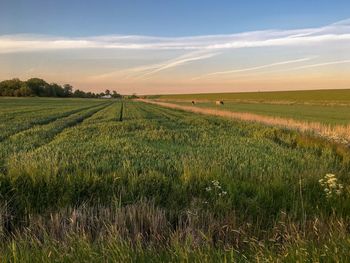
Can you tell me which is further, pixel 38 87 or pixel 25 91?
pixel 38 87

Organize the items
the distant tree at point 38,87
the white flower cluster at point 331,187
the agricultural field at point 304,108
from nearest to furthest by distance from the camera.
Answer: the white flower cluster at point 331,187 → the agricultural field at point 304,108 → the distant tree at point 38,87

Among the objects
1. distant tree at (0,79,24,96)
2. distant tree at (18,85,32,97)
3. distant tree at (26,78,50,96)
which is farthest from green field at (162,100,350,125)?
distant tree at (26,78,50,96)

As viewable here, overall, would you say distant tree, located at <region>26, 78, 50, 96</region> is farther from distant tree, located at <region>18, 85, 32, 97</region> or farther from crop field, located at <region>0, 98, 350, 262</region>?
crop field, located at <region>0, 98, 350, 262</region>

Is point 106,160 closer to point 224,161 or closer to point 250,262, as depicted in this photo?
point 224,161

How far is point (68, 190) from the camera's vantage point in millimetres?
7992

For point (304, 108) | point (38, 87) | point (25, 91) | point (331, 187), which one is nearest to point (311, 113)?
point (304, 108)

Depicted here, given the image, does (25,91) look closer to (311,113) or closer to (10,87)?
(10,87)

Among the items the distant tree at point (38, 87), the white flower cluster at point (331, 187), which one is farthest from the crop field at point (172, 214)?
the distant tree at point (38, 87)

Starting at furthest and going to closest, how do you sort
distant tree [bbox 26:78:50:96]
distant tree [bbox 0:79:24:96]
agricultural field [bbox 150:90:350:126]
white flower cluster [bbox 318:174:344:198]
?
1. distant tree [bbox 26:78:50:96]
2. distant tree [bbox 0:79:24:96]
3. agricultural field [bbox 150:90:350:126]
4. white flower cluster [bbox 318:174:344:198]

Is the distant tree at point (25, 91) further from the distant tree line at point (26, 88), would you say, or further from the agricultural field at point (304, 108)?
the agricultural field at point (304, 108)

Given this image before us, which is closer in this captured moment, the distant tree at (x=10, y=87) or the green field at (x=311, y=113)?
the green field at (x=311, y=113)

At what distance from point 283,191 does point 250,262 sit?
4162 mm

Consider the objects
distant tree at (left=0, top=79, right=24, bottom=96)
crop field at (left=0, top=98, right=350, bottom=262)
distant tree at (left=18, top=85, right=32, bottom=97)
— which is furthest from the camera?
distant tree at (left=0, top=79, right=24, bottom=96)

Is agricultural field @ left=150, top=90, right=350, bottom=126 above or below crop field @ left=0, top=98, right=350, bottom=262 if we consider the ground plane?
below
